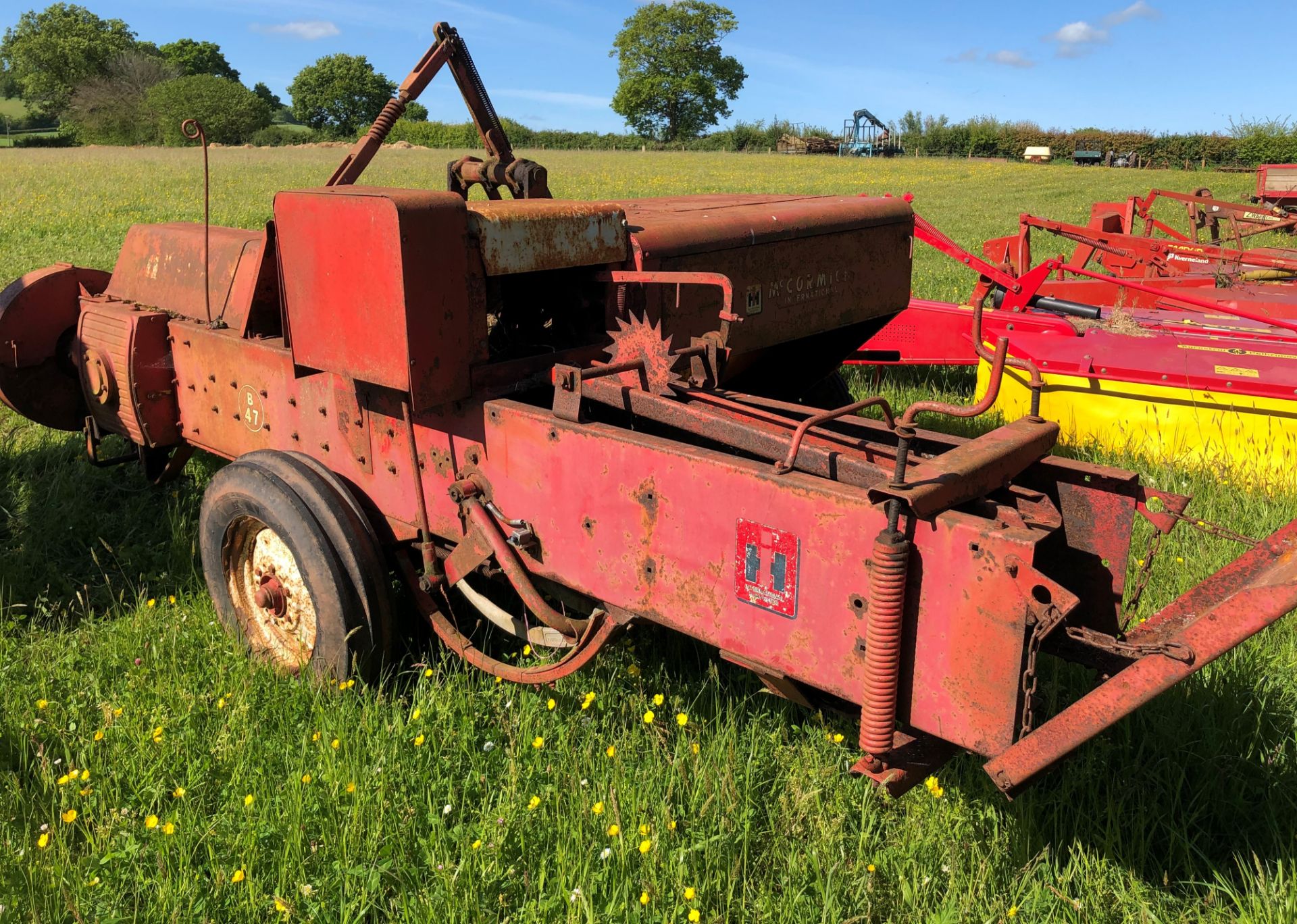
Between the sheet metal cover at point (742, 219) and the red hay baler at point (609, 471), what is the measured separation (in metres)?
0.02

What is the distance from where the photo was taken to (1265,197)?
44.3 ft

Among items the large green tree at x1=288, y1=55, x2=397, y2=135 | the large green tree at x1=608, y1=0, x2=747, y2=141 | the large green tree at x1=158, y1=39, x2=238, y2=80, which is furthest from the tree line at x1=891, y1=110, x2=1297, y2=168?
the large green tree at x1=158, y1=39, x2=238, y2=80

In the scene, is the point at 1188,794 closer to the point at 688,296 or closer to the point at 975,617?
the point at 975,617

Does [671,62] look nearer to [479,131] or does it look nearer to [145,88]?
[145,88]

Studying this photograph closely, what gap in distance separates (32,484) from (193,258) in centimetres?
163

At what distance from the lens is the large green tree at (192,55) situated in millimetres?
95069

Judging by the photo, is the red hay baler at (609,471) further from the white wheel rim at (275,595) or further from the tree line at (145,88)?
A: the tree line at (145,88)

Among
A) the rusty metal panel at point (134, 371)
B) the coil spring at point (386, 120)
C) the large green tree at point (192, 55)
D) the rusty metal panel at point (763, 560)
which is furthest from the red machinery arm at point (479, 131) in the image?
the large green tree at point (192, 55)

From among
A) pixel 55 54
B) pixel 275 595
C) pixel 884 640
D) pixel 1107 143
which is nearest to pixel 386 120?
pixel 275 595

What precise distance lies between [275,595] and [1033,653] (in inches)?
88.4

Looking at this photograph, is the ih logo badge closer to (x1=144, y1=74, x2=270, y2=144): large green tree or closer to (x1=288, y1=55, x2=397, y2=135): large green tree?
(x1=144, y1=74, x2=270, y2=144): large green tree

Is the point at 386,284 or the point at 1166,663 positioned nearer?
the point at 1166,663

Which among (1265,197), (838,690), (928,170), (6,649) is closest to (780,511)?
(838,690)

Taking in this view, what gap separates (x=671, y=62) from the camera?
3359 inches
